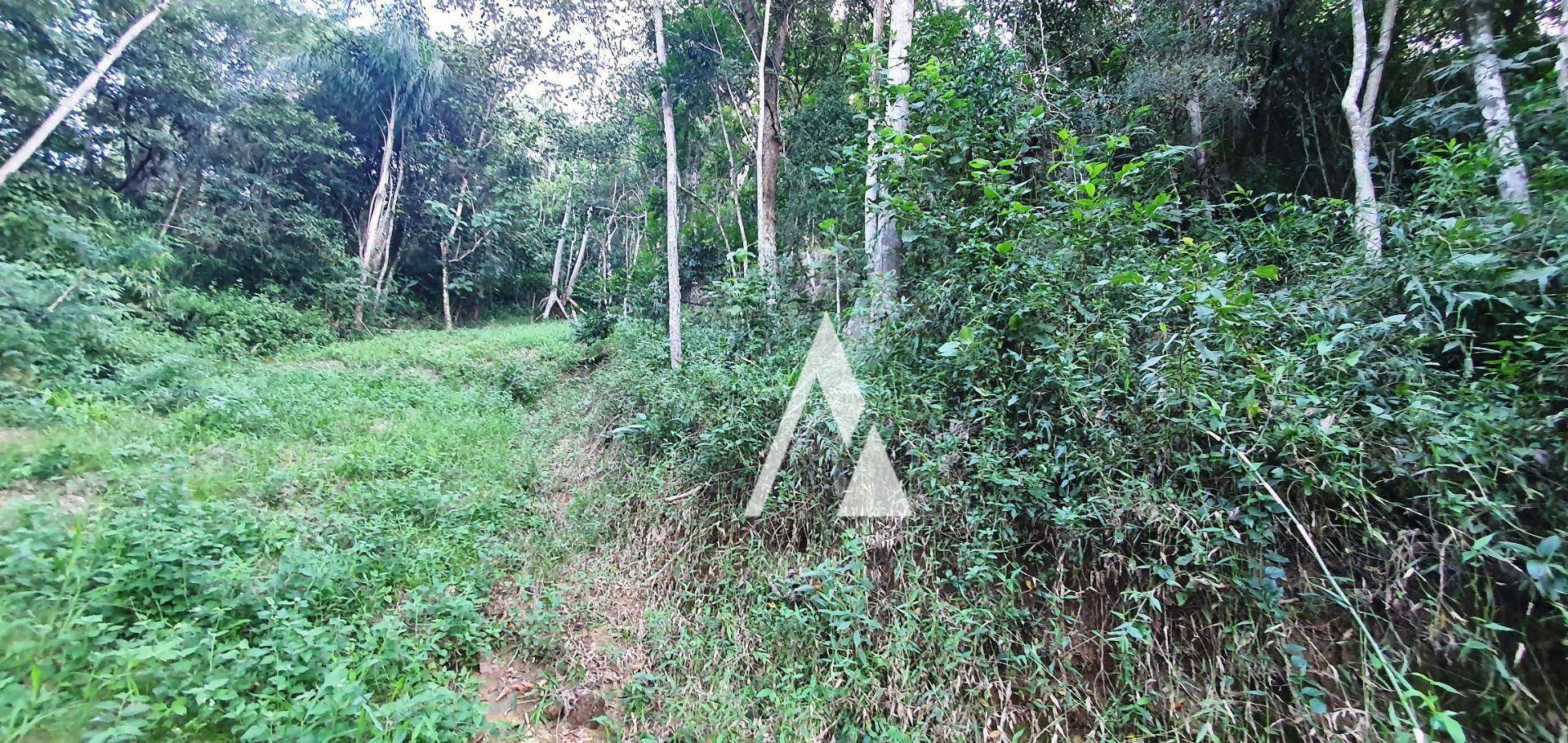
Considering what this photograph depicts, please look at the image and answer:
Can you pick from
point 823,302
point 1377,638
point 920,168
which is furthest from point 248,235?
point 1377,638

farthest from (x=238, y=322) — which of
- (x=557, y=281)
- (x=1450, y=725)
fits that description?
(x=1450, y=725)

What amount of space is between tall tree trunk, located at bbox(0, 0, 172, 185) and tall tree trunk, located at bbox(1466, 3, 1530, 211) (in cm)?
1245

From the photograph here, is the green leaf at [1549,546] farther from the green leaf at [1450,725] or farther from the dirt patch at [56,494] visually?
the dirt patch at [56,494]

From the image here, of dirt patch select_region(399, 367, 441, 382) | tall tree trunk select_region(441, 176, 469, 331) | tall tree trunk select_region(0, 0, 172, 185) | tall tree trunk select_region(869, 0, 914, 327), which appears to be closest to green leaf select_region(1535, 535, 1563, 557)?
tall tree trunk select_region(869, 0, 914, 327)

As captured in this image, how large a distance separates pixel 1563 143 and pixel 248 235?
15.1m

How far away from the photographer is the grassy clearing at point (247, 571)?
5.36 ft

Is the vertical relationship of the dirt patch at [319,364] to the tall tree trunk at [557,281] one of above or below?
below

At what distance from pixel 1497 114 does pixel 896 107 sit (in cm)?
327

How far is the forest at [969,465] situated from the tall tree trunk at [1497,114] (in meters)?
0.04

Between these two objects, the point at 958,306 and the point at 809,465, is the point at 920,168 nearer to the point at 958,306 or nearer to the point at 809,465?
the point at 958,306

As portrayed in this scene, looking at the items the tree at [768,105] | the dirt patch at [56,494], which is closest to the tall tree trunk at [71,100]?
the dirt patch at [56,494]

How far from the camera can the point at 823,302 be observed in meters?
4.55

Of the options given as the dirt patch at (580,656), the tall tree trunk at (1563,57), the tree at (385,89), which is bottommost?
the dirt patch at (580,656)

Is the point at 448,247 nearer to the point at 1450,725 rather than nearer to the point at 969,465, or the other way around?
the point at 969,465
